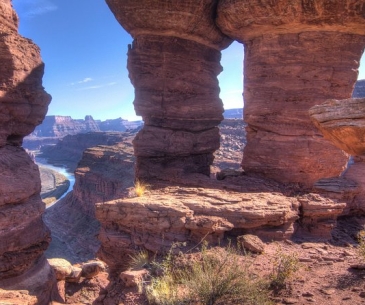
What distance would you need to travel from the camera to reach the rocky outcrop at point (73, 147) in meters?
105

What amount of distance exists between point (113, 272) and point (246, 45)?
9.69 m

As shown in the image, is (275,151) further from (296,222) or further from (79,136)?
(79,136)

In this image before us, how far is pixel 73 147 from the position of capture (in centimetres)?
11912

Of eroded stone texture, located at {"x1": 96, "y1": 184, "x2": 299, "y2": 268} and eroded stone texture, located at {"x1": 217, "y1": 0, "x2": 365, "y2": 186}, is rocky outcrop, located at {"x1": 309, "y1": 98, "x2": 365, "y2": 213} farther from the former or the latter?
eroded stone texture, located at {"x1": 217, "y1": 0, "x2": 365, "y2": 186}

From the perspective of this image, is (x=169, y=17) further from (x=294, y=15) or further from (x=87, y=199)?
(x=87, y=199)

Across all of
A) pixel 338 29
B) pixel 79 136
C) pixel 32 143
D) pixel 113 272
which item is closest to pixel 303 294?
pixel 113 272

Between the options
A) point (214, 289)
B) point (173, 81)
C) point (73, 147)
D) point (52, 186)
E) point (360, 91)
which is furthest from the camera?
point (73, 147)

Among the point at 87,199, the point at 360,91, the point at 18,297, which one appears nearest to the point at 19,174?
the point at 18,297

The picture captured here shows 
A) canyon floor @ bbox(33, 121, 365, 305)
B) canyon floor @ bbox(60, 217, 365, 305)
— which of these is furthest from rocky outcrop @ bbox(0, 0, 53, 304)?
canyon floor @ bbox(60, 217, 365, 305)

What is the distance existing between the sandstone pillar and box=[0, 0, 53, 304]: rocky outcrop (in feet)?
12.8

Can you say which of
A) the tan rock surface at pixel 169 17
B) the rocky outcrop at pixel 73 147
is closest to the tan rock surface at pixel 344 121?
the tan rock surface at pixel 169 17

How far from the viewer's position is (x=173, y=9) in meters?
10.9

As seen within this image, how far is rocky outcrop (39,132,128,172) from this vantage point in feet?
346

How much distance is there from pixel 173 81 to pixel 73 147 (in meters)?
116
